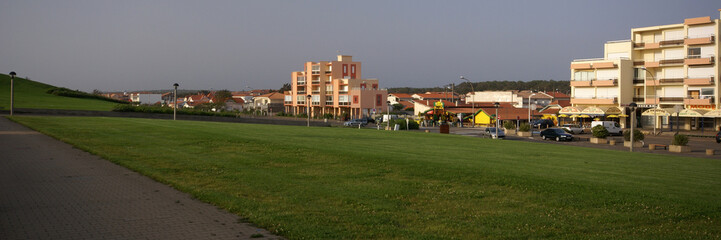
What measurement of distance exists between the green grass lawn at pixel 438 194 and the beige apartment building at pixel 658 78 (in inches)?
2085

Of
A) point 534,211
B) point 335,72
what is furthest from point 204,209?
point 335,72

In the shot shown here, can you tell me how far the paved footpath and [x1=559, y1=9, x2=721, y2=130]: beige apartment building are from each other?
59.8 metres

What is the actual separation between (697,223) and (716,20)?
65.7 meters

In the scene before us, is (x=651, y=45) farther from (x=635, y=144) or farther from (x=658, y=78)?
(x=635, y=144)

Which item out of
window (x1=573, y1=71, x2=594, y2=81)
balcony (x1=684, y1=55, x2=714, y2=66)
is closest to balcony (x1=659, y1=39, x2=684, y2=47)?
balcony (x1=684, y1=55, x2=714, y2=66)

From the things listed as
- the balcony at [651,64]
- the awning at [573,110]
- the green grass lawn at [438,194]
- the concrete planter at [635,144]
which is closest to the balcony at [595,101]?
the awning at [573,110]

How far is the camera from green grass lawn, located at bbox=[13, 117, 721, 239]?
30.2ft

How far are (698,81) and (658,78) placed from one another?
5.37m

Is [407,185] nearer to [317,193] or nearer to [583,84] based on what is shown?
[317,193]

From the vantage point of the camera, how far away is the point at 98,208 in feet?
35.2

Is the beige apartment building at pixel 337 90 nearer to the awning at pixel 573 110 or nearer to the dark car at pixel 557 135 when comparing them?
the awning at pixel 573 110

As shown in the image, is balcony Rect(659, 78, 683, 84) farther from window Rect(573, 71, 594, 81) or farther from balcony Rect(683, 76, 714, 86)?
window Rect(573, 71, 594, 81)

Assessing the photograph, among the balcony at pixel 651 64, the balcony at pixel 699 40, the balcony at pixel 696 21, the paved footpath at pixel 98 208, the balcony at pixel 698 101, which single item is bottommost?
the paved footpath at pixel 98 208

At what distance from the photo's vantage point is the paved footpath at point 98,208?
29.3 feet
